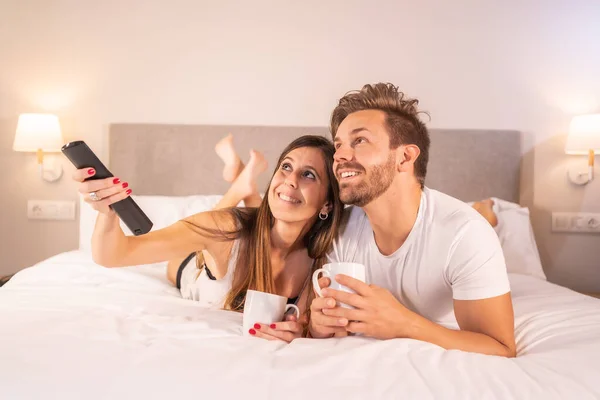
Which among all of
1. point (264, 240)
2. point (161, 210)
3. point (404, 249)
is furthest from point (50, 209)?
point (404, 249)

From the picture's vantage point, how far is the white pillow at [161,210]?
2.38m

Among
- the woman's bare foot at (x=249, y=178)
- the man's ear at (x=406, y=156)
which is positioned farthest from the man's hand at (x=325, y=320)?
the woman's bare foot at (x=249, y=178)

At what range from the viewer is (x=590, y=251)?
2799 mm

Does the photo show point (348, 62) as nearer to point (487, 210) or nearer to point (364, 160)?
point (487, 210)

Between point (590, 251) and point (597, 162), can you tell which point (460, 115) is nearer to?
point (597, 162)

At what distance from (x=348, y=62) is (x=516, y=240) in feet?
4.12

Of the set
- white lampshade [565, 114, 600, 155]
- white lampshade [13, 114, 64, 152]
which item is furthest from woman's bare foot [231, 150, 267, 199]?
white lampshade [565, 114, 600, 155]

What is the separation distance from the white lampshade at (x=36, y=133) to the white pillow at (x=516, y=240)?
7.43 feet

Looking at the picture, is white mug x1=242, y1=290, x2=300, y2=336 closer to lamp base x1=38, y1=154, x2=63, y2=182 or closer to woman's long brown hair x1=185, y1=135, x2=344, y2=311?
woman's long brown hair x1=185, y1=135, x2=344, y2=311

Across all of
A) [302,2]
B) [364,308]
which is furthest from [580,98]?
[364,308]

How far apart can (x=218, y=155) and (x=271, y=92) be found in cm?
46

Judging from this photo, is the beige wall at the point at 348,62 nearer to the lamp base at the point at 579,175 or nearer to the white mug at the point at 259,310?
the lamp base at the point at 579,175

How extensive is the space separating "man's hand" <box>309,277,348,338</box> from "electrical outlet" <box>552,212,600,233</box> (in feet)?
6.93

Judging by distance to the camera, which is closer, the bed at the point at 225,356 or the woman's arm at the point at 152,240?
the bed at the point at 225,356
